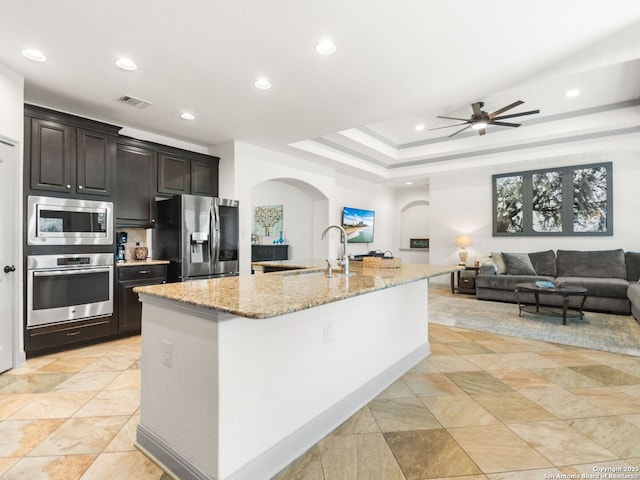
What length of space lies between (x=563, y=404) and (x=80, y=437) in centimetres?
307

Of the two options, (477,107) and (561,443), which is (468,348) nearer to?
(561,443)

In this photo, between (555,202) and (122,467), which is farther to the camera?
(555,202)

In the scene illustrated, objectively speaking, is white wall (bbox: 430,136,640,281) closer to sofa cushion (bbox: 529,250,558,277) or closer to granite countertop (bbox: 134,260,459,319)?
sofa cushion (bbox: 529,250,558,277)

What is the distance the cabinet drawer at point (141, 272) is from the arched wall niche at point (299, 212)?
2.66 meters

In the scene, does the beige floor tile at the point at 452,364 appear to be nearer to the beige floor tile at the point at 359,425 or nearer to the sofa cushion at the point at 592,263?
the beige floor tile at the point at 359,425

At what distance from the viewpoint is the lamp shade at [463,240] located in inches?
271

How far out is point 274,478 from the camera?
5.18ft

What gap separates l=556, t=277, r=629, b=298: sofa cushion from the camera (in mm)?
4754

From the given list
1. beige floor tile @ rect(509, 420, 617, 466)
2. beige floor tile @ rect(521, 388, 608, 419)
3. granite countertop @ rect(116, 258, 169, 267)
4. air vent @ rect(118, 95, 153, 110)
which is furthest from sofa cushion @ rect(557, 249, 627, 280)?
air vent @ rect(118, 95, 153, 110)

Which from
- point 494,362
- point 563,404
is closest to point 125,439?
point 563,404

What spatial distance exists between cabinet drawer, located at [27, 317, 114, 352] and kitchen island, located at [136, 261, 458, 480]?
7.07 ft

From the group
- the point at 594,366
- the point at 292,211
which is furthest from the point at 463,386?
the point at 292,211

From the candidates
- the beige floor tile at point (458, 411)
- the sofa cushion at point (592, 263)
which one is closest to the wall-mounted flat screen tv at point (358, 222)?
the sofa cushion at point (592, 263)

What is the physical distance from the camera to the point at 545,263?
19.6 feet
